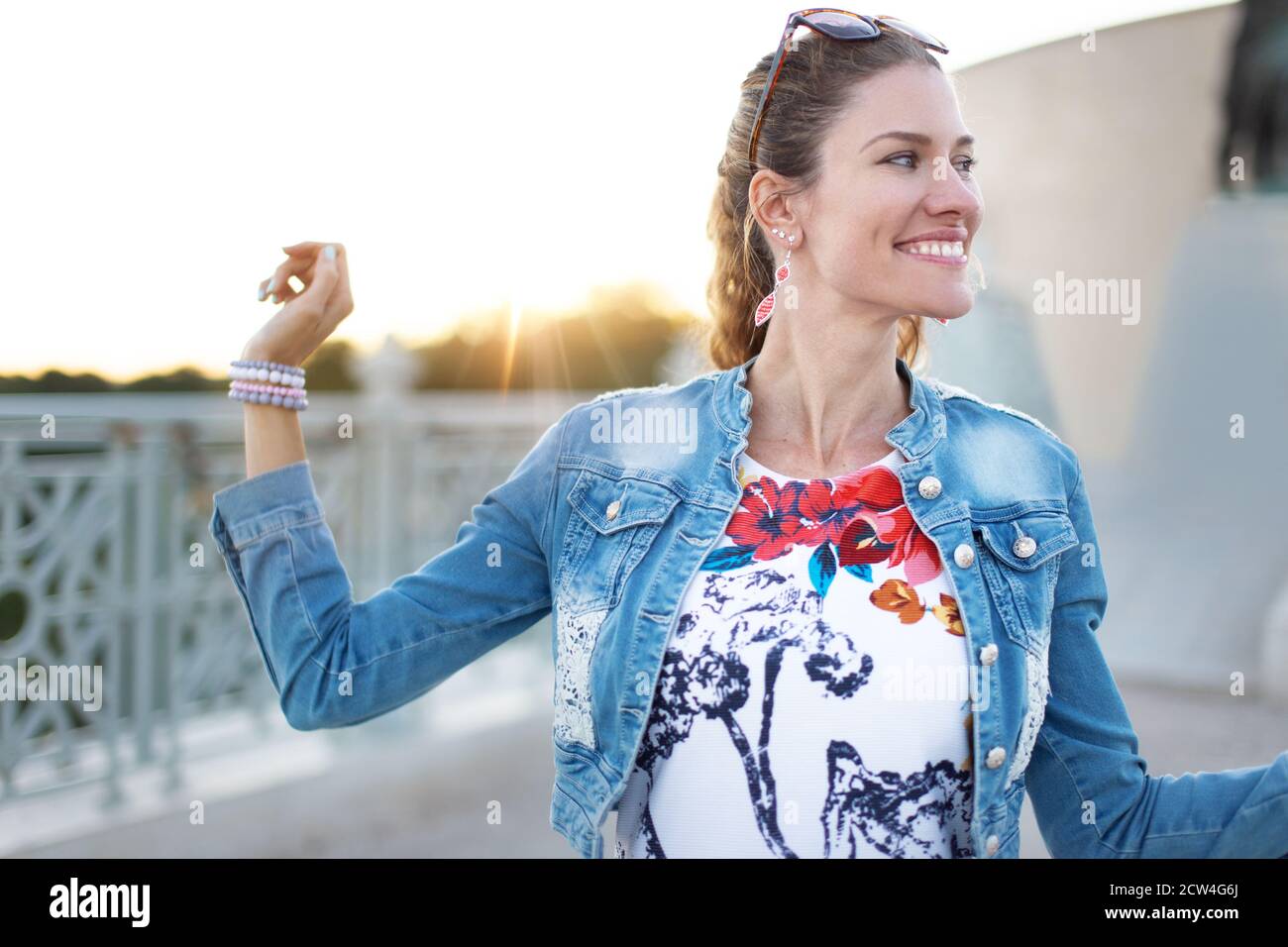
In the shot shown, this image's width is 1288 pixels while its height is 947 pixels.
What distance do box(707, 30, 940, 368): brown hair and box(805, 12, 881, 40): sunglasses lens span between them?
0.01 meters

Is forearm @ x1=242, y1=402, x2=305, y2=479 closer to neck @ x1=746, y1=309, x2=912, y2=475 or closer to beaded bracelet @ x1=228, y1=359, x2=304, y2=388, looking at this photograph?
beaded bracelet @ x1=228, y1=359, x2=304, y2=388

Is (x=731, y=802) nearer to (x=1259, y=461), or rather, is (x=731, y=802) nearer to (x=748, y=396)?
(x=748, y=396)

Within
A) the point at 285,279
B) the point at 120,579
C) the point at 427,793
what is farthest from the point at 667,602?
the point at 427,793

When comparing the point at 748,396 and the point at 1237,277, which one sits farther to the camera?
the point at 1237,277

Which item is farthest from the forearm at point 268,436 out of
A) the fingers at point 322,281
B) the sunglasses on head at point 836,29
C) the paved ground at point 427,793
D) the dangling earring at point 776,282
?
the paved ground at point 427,793

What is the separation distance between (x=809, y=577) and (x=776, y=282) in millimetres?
538

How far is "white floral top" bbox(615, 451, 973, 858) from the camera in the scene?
144cm

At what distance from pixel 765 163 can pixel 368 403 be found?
3.51 metres

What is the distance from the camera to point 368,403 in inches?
196

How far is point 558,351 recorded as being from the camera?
14.3 m

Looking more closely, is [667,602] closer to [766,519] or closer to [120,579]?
[766,519]

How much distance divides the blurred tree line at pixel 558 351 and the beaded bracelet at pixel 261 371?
9.60 m

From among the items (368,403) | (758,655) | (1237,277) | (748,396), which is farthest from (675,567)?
(1237,277)

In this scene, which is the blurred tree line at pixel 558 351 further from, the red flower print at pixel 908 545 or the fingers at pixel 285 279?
the red flower print at pixel 908 545
